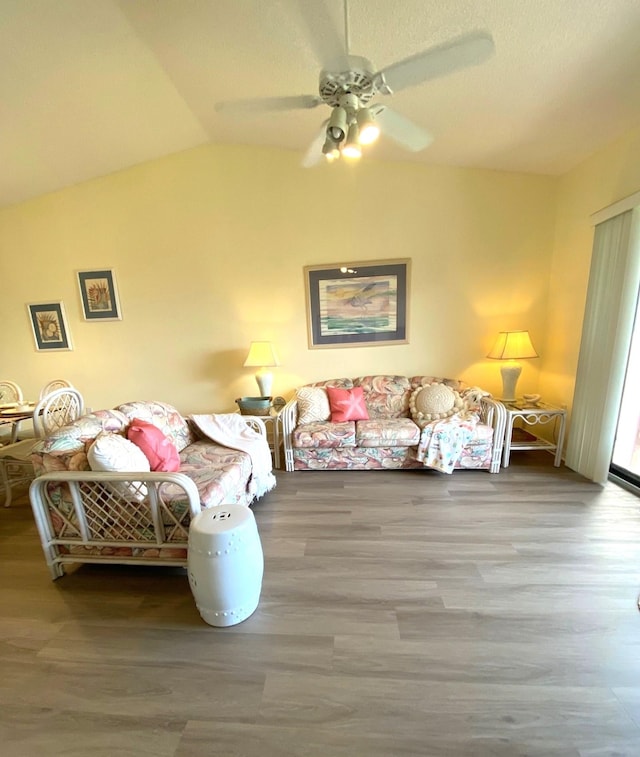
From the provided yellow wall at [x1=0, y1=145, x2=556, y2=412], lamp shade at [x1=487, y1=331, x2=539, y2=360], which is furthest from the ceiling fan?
lamp shade at [x1=487, y1=331, x2=539, y2=360]

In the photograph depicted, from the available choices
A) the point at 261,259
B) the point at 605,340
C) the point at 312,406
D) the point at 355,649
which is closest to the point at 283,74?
the point at 261,259

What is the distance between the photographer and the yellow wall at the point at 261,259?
3.19m

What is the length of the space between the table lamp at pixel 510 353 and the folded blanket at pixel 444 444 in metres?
0.63

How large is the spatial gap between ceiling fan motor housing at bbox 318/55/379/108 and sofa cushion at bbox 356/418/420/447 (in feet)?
7.42

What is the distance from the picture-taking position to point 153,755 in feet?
3.41

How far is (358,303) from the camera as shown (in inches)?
132

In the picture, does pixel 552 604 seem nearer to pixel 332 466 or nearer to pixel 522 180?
pixel 332 466

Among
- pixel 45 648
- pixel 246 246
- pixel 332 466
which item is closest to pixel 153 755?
pixel 45 648

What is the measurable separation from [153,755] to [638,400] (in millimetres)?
3627

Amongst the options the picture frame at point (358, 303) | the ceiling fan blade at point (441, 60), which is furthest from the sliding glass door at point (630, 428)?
the ceiling fan blade at point (441, 60)

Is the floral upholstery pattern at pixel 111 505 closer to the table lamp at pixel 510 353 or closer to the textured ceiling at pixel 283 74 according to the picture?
the textured ceiling at pixel 283 74

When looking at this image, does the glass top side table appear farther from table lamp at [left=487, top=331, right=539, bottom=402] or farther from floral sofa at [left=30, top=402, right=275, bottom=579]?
floral sofa at [left=30, top=402, right=275, bottom=579]

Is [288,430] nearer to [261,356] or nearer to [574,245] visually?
[261,356]

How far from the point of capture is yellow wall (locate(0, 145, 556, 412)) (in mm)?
3189
